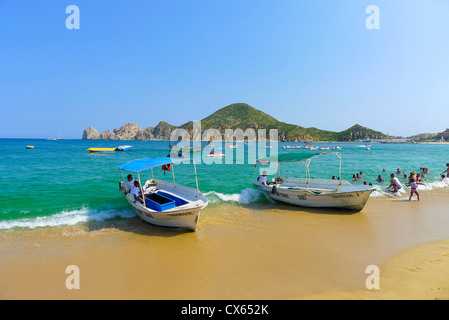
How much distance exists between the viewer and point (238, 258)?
8.06m

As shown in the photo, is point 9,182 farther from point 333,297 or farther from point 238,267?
point 333,297

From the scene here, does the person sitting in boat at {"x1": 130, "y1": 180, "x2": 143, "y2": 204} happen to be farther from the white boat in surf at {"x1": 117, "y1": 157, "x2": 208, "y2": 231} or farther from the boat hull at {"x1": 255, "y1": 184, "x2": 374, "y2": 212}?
the boat hull at {"x1": 255, "y1": 184, "x2": 374, "y2": 212}

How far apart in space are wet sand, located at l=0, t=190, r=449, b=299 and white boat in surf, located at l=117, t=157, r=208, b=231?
0.54 metres

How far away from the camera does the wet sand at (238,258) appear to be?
6.25 meters

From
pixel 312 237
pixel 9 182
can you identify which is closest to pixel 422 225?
pixel 312 237

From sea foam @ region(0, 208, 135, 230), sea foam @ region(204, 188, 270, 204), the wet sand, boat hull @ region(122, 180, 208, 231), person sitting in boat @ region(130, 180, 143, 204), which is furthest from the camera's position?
sea foam @ region(204, 188, 270, 204)

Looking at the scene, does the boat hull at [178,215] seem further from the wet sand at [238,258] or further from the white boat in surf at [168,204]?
the wet sand at [238,258]

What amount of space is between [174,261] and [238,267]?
2.10 meters

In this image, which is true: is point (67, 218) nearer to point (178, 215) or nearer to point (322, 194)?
point (178, 215)

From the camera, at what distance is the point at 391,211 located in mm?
13453

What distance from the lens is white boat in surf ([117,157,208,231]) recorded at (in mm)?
9914

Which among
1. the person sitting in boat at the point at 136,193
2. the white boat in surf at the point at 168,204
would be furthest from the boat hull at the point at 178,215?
the person sitting in boat at the point at 136,193

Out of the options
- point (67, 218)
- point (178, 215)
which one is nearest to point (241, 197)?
point (178, 215)

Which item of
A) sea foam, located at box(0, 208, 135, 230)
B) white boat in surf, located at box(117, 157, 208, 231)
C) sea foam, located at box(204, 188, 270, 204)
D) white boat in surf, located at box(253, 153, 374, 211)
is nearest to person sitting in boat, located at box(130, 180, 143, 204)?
white boat in surf, located at box(117, 157, 208, 231)
